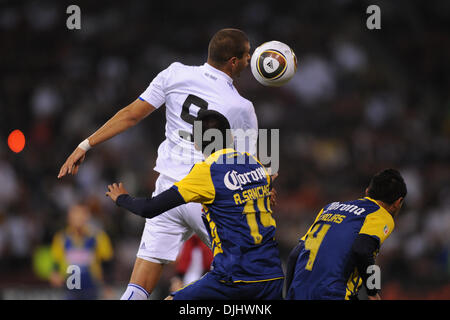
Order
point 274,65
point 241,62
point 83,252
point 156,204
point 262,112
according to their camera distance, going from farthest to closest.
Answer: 1. point 262,112
2. point 83,252
3. point 274,65
4. point 241,62
5. point 156,204

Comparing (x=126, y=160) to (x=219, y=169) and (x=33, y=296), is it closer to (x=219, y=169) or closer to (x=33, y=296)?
(x=33, y=296)

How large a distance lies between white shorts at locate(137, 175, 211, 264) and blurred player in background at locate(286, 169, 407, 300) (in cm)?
81

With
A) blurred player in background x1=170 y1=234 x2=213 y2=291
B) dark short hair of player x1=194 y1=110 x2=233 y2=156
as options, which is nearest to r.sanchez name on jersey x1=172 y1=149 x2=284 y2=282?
dark short hair of player x1=194 y1=110 x2=233 y2=156

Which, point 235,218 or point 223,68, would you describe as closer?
point 235,218

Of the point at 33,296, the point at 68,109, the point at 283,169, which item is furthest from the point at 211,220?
the point at 68,109

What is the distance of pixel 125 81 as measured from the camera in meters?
13.6

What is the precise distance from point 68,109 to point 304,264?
9.50 meters

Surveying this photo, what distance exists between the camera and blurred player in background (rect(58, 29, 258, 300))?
4824 millimetres

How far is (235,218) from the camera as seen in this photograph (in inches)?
162

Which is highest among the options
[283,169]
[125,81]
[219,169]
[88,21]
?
[88,21]

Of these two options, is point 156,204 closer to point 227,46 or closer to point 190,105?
point 190,105

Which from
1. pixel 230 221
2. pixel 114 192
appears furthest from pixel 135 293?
pixel 230 221

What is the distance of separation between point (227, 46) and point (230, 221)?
145 cm
